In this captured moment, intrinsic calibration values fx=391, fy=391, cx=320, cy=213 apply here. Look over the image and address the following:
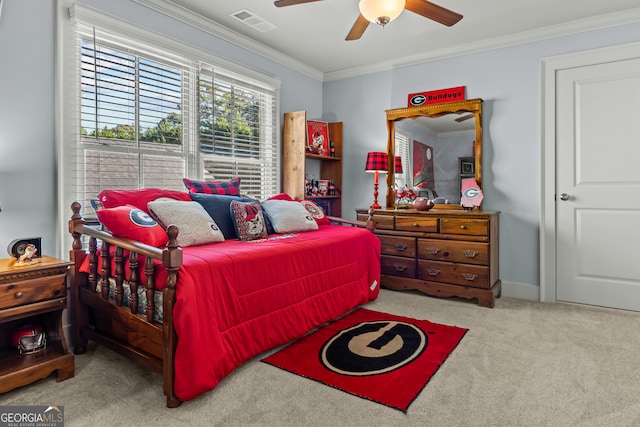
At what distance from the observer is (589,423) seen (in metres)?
1.59

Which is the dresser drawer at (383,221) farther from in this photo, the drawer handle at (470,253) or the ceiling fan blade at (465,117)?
the ceiling fan blade at (465,117)

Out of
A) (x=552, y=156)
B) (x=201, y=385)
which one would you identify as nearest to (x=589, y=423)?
(x=201, y=385)

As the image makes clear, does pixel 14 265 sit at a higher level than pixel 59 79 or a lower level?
lower

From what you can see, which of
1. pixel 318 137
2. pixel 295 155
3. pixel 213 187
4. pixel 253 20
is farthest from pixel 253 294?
pixel 318 137

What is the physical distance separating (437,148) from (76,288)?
324cm

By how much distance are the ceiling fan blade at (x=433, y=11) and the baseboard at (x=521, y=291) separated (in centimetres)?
239

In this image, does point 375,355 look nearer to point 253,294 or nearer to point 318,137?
point 253,294

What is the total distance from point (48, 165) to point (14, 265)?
29.6 inches

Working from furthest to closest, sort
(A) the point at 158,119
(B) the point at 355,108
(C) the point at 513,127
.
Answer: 1. (B) the point at 355,108
2. (C) the point at 513,127
3. (A) the point at 158,119

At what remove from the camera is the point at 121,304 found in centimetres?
201

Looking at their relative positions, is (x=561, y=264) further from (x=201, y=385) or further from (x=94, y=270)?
(x=94, y=270)

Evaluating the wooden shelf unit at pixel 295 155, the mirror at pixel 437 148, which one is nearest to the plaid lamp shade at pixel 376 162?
the mirror at pixel 437 148

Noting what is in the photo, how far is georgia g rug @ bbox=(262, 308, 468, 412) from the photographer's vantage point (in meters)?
1.89

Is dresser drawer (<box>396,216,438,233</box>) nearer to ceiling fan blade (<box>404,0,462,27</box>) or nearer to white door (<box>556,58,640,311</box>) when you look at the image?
white door (<box>556,58,640,311</box>)
